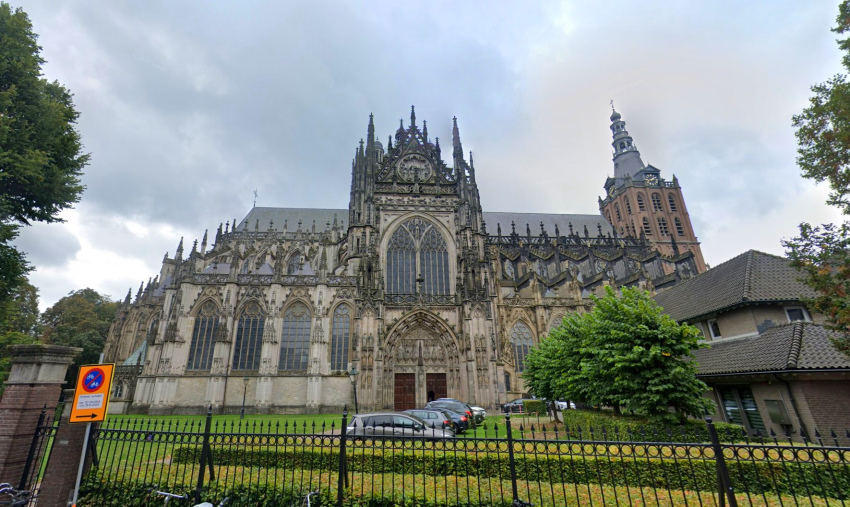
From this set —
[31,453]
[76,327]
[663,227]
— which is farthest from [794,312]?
[76,327]

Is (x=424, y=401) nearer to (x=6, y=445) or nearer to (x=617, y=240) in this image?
(x=6, y=445)

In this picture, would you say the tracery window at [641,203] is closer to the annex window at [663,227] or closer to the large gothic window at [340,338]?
the annex window at [663,227]

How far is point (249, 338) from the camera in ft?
93.0

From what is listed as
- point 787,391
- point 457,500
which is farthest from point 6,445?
point 787,391

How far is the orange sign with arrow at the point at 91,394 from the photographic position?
6484mm

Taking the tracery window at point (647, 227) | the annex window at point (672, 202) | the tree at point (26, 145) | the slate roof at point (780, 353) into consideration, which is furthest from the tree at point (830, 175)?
the annex window at point (672, 202)

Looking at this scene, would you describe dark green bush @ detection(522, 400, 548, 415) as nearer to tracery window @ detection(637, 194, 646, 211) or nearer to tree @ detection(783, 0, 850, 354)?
tree @ detection(783, 0, 850, 354)

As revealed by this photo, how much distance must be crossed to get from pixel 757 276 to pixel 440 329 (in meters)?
18.7

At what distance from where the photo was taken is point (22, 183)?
13.0 metres

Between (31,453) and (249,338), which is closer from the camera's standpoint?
(31,453)

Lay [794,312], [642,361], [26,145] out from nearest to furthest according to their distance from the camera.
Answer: [642,361] < [26,145] < [794,312]

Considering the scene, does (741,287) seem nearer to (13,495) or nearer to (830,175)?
(830,175)

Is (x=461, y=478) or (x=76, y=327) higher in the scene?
(x=76, y=327)

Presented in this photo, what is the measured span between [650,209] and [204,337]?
5829cm
